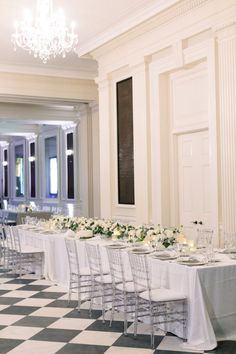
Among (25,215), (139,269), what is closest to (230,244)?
(139,269)

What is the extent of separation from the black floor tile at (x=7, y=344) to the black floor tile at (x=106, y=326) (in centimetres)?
84

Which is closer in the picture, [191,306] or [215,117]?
[191,306]

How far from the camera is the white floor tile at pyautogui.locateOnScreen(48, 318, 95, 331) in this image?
5.94 meters

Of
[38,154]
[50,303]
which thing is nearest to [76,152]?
[38,154]

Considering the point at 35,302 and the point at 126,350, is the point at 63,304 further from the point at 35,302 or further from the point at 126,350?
the point at 126,350

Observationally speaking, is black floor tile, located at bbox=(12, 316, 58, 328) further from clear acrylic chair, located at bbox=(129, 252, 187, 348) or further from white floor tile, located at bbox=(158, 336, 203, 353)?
white floor tile, located at bbox=(158, 336, 203, 353)

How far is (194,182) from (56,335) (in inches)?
157

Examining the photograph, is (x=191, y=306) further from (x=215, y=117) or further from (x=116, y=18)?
(x=116, y=18)

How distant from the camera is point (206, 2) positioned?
25.3 ft

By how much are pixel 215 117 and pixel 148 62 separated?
7.56 ft

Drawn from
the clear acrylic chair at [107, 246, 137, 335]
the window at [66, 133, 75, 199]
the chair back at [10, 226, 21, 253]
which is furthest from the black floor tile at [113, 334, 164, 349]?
the window at [66, 133, 75, 199]

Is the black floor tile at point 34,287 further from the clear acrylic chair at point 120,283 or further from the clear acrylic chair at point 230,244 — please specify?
the clear acrylic chair at point 230,244

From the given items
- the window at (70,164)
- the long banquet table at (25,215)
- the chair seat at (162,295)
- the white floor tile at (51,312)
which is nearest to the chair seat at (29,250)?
the white floor tile at (51,312)

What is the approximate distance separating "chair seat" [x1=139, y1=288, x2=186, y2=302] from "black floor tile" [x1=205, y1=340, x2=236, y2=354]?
0.58 metres
